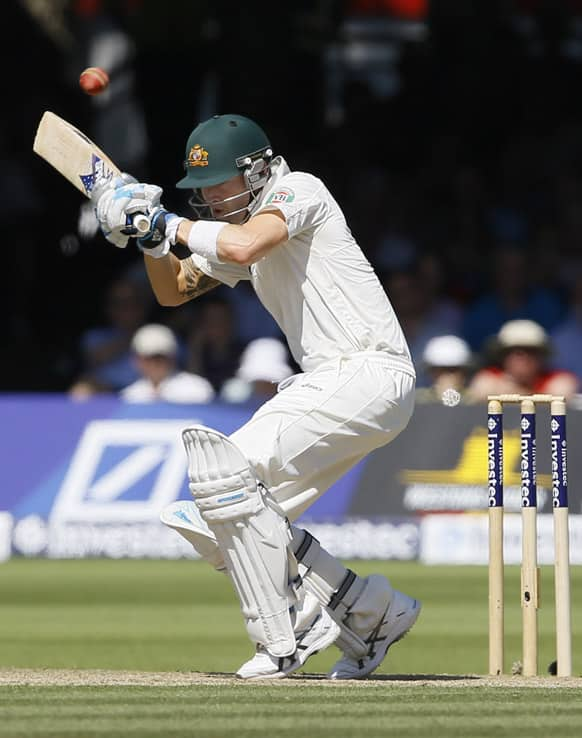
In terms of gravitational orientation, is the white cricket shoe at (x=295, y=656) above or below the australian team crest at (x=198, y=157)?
below

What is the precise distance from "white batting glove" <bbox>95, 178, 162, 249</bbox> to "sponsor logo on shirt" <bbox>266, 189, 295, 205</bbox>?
334 mm

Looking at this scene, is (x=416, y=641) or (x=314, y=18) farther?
(x=314, y=18)

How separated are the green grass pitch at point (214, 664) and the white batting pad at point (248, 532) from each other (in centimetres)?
20

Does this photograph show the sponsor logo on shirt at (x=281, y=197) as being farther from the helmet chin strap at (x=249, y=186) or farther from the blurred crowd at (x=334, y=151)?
the blurred crowd at (x=334, y=151)

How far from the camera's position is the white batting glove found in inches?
203

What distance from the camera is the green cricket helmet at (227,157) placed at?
527cm

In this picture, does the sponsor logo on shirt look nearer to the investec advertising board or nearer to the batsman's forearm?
the batsman's forearm

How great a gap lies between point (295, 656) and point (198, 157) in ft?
4.91

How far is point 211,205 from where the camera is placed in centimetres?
539

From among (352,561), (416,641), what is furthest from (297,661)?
(352,561)

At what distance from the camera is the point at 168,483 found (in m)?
9.94

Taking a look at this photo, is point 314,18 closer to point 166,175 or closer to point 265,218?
point 166,175

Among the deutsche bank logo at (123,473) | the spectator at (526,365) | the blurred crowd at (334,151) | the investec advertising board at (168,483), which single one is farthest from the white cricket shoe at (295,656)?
the blurred crowd at (334,151)

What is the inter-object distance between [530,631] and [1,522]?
17.1 feet
